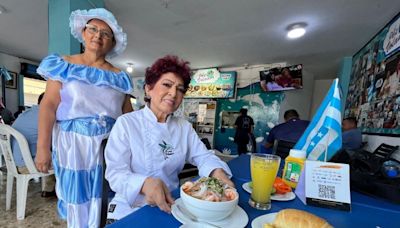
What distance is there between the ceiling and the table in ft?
7.81

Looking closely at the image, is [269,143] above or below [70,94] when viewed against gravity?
below

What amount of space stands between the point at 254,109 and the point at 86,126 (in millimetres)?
4829

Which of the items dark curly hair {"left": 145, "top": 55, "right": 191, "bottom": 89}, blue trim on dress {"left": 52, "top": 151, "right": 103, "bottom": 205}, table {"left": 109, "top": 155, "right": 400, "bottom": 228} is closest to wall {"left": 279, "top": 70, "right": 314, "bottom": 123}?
table {"left": 109, "top": 155, "right": 400, "bottom": 228}

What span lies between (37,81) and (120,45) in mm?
6618

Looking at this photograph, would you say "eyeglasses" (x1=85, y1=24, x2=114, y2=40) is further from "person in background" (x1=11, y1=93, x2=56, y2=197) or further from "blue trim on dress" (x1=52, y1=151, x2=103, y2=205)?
"person in background" (x1=11, y1=93, x2=56, y2=197)

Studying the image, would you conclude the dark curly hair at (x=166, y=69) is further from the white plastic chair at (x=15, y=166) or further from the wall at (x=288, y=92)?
the wall at (x=288, y=92)

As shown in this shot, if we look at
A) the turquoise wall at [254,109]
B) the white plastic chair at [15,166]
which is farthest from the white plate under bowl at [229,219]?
the turquoise wall at [254,109]

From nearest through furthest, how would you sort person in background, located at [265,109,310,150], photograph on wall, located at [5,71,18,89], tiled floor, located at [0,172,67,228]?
tiled floor, located at [0,172,67,228] → person in background, located at [265,109,310,150] → photograph on wall, located at [5,71,18,89]

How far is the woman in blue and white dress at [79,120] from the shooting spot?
941mm

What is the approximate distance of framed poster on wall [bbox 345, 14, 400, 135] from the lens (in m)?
2.20

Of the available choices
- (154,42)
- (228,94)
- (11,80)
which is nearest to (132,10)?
(154,42)

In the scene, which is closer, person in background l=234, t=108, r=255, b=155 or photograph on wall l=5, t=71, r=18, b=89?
person in background l=234, t=108, r=255, b=155

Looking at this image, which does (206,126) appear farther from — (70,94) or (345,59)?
(70,94)

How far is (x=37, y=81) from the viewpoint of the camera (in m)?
6.02
